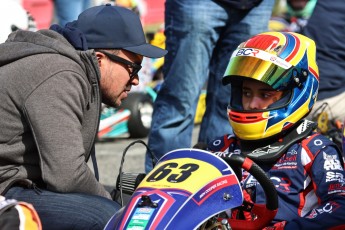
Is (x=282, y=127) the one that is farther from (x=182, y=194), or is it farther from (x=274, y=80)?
(x=182, y=194)

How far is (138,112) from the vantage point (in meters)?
8.27

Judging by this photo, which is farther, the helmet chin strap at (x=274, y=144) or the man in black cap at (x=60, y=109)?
the helmet chin strap at (x=274, y=144)

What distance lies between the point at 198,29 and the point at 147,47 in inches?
33.8

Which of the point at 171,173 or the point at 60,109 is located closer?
the point at 171,173

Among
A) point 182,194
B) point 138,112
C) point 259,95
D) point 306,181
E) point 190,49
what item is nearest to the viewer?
point 182,194

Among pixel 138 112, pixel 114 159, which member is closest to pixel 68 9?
pixel 114 159

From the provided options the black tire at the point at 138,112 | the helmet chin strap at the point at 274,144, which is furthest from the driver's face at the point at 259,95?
the black tire at the point at 138,112

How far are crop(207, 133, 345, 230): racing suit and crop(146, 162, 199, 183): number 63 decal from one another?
0.31 m

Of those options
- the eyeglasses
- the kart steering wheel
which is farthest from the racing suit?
the eyeglasses

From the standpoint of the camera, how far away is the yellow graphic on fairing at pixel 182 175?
313 centimetres

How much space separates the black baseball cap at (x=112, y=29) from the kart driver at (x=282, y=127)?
17.7 inches

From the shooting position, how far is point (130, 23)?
3836 mm

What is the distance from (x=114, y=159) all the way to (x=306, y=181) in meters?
3.51

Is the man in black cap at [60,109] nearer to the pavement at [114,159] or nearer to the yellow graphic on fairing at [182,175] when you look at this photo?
the yellow graphic on fairing at [182,175]
